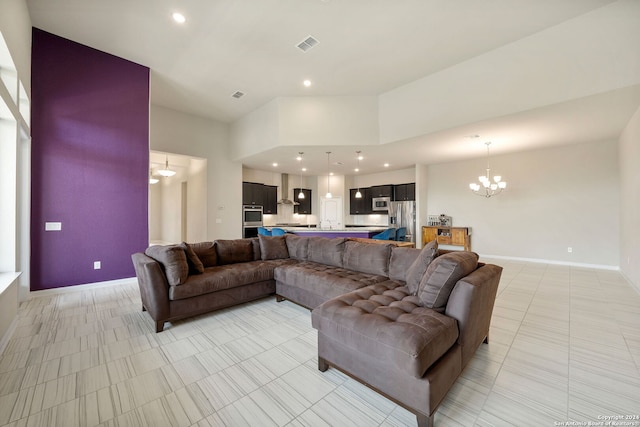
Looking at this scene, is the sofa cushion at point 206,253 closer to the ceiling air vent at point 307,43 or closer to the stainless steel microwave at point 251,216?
the ceiling air vent at point 307,43

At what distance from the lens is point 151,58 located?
4.33m

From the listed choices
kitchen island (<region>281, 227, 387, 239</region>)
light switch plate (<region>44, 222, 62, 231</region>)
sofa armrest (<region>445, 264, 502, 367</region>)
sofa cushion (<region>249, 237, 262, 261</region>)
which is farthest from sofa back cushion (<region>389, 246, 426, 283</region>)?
light switch plate (<region>44, 222, 62, 231</region>)

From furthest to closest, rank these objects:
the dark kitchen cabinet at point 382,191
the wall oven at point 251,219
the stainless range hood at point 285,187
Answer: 1. the stainless range hood at point 285,187
2. the dark kitchen cabinet at point 382,191
3. the wall oven at point 251,219

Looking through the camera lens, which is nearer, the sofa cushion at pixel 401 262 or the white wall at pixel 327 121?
the sofa cushion at pixel 401 262

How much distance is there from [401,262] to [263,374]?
182cm

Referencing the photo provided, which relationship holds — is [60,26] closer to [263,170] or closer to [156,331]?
[156,331]

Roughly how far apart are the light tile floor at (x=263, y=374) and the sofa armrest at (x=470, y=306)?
0.30 meters

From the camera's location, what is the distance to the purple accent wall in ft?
12.2

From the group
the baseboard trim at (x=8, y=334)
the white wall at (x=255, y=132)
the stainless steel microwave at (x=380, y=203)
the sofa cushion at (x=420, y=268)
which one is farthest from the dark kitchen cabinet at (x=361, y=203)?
the baseboard trim at (x=8, y=334)

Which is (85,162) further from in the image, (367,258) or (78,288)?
(367,258)

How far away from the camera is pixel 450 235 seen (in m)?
7.54

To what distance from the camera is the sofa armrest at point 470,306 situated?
5.84 ft

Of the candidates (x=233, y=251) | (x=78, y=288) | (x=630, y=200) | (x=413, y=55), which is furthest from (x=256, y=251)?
(x=630, y=200)

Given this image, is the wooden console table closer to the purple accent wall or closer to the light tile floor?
the light tile floor
